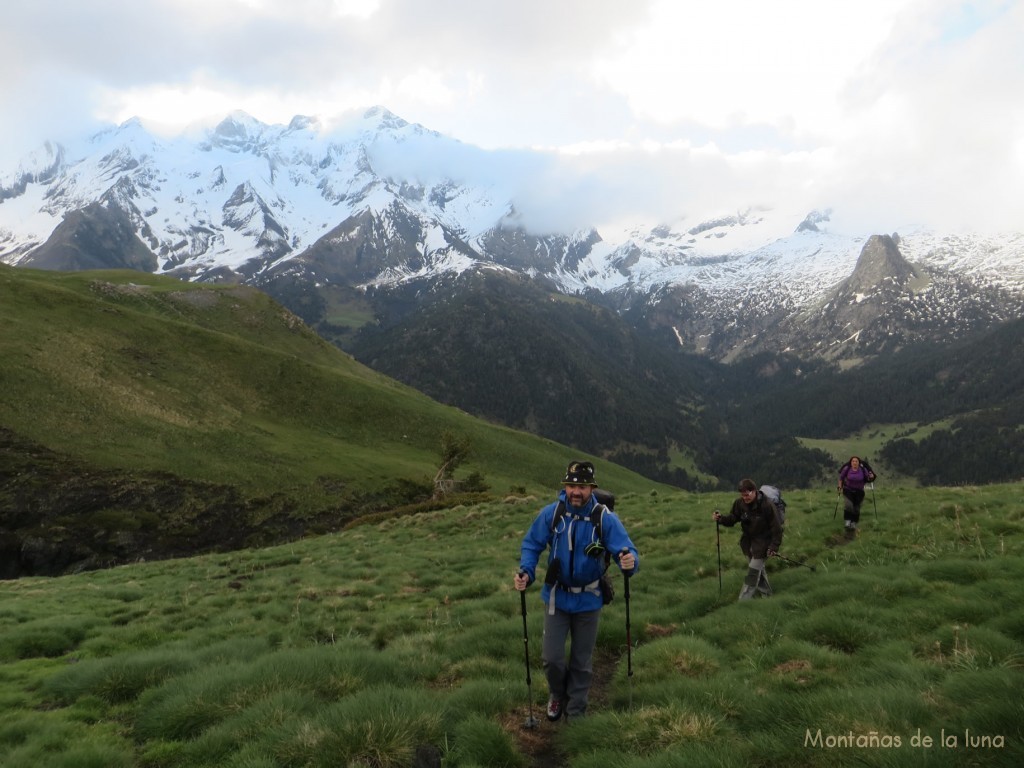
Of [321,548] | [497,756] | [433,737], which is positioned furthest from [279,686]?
[321,548]

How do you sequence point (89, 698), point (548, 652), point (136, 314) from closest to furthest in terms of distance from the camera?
point (548, 652), point (89, 698), point (136, 314)

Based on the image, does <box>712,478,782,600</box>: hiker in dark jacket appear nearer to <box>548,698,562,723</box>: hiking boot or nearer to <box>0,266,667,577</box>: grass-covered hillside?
<box>548,698,562,723</box>: hiking boot

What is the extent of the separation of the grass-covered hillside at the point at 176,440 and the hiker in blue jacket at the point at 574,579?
4391 cm

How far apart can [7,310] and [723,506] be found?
91686 mm

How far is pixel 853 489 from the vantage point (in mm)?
18062

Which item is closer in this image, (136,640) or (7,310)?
(136,640)

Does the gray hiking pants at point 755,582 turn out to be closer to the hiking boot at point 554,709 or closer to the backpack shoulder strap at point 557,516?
the hiking boot at point 554,709

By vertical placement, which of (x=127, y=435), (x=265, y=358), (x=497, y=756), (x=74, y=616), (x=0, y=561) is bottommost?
(x=0, y=561)

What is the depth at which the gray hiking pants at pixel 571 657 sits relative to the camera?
7.98m

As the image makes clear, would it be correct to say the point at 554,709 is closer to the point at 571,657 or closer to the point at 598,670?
the point at 571,657

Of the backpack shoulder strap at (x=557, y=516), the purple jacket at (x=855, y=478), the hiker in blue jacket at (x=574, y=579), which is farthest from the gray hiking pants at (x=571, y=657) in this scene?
the purple jacket at (x=855, y=478)

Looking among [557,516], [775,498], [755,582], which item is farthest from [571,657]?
[775,498]

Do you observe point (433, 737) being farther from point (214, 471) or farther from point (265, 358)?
point (265, 358)

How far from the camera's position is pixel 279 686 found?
814 centimetres
